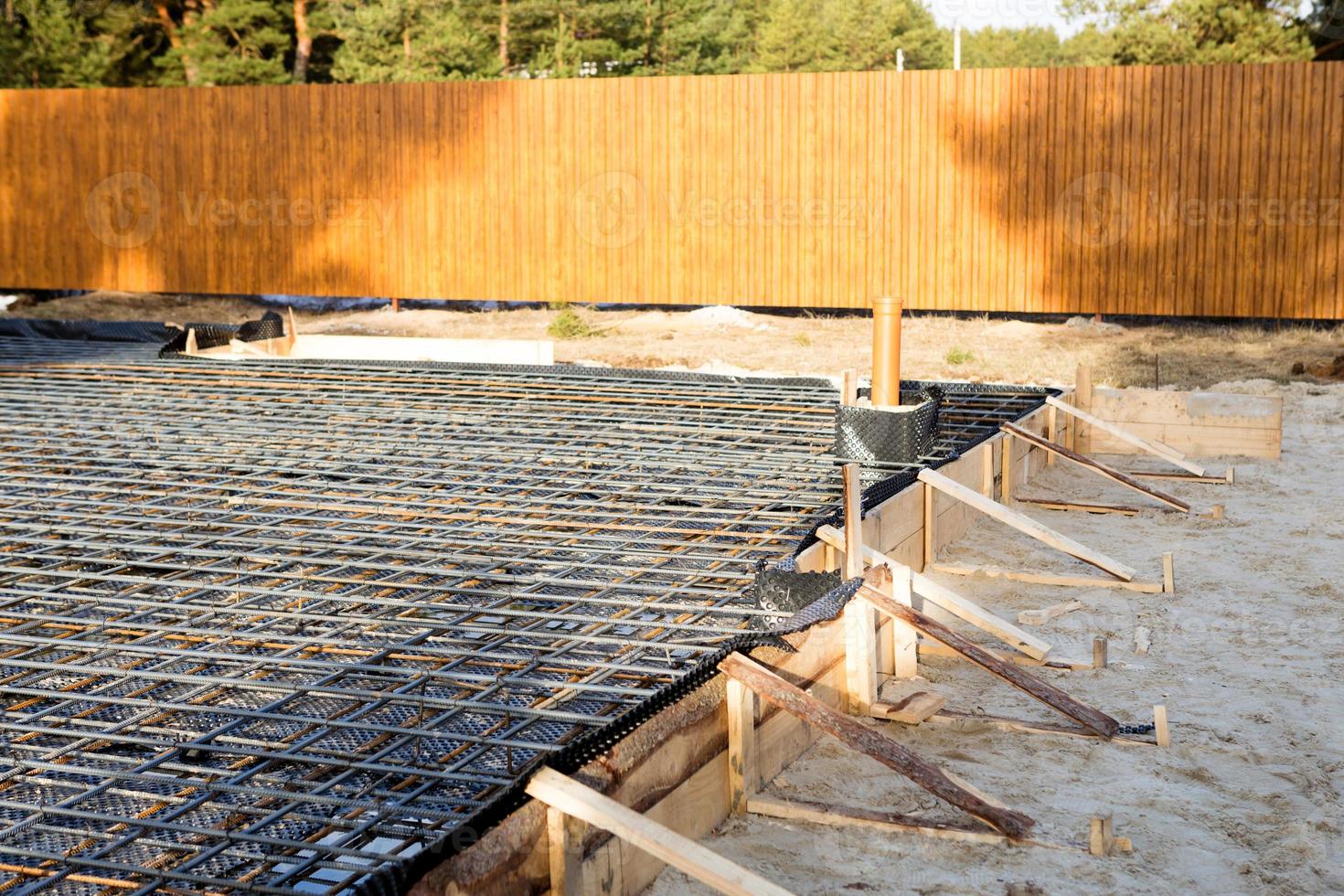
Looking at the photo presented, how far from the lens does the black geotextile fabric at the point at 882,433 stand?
6.71 meters

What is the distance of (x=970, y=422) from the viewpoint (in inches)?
324

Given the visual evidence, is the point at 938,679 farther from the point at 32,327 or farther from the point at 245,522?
the point at 32,327

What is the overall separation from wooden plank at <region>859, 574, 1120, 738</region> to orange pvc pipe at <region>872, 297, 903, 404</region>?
2034 mm

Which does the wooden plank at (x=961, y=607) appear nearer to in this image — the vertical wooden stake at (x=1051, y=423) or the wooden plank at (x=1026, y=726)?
the wooden plank at (x=1026, y=726)

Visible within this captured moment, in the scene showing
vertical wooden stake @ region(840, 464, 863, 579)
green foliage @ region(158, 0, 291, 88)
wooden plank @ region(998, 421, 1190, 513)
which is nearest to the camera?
vertical wooden stake @ region(840, 464, 863, 579)

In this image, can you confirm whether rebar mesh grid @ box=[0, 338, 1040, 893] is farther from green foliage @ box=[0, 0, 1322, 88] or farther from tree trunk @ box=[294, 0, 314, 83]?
tree trunk @ box=[294, 0, 314, 83]

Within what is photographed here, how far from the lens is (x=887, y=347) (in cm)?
660

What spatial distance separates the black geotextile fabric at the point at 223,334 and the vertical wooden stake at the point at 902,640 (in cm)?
732

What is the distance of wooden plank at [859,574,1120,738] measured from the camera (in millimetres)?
4539

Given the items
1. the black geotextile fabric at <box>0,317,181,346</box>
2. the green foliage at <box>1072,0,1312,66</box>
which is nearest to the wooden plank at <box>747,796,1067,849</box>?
the black geotextile fabric at <box>0,317,181,346</box>

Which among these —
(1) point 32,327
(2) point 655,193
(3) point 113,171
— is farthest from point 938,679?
(3) point 113,171

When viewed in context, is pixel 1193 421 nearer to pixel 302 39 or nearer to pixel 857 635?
pixel 857 635

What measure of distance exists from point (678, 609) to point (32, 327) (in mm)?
9643

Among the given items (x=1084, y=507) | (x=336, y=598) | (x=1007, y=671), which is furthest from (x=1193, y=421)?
(x=336, y=598)
